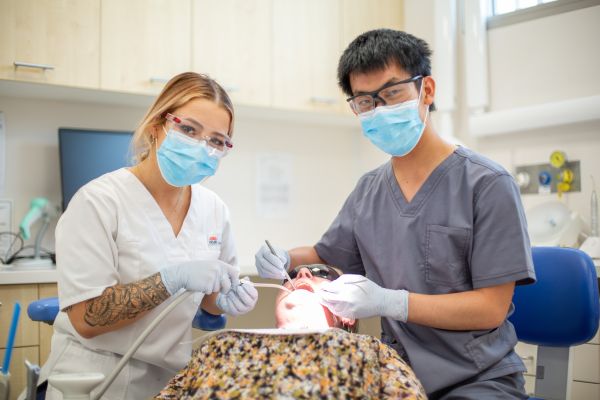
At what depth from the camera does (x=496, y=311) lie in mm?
1319

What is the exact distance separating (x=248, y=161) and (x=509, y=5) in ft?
5.47

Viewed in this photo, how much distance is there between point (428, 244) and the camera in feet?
4.65

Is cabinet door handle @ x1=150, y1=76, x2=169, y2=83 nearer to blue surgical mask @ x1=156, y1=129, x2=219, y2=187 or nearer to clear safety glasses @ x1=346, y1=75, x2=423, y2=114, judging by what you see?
blue surgical mask @ x1=156, y1=129, x2=219, y2=187

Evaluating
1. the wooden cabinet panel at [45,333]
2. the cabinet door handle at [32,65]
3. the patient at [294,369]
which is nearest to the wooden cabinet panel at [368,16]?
the cabinet door handle at [32,65]

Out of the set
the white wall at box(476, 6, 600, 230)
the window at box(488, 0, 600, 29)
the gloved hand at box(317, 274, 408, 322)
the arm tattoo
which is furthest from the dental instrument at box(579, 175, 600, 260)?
the arm tattoo

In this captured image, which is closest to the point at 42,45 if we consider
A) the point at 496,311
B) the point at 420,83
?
the point at 420,83

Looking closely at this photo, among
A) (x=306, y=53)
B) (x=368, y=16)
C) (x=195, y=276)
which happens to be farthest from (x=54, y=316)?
(x=368, y=16)

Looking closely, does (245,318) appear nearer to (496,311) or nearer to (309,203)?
(309,203)

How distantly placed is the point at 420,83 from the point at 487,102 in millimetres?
1781

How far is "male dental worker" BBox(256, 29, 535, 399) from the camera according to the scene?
51.8 inches

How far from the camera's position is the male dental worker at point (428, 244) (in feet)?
4.32

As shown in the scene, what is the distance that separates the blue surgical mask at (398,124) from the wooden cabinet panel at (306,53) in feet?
5.06

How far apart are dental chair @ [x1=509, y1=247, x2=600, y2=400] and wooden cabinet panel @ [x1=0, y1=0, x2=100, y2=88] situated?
1.94m

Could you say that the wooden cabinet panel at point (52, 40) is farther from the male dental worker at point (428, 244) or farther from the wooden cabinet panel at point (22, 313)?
the male dental worker at point (428, 244)
